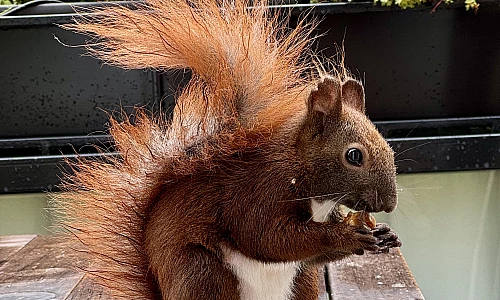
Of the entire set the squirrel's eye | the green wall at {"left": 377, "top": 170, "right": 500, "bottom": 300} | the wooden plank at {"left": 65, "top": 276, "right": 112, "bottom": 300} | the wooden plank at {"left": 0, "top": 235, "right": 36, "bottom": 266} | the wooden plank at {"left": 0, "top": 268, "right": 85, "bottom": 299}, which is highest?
the squirrel's eye

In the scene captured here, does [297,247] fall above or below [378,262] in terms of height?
above

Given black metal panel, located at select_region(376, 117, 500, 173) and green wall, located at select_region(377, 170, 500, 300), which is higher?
black metal panel, located at select_region(376, 117, 500, 173)

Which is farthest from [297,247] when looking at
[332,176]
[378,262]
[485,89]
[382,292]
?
[485,89]

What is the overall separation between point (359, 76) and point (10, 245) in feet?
2.67

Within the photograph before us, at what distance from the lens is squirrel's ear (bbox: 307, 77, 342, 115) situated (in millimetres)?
609

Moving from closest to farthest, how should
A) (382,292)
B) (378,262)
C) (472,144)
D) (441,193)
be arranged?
(382,292) → (378,262) → (472,144) → (441,193)

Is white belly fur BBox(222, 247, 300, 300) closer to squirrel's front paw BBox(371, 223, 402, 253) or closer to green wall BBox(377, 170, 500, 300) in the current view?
squirrel's front paw BBox(371, 223, 402, 253)

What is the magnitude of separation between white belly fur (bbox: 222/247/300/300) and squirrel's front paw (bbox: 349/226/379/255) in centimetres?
8

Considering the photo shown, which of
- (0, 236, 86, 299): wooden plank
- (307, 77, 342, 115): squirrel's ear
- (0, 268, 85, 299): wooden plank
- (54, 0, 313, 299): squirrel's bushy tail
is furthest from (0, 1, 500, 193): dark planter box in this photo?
(307, 77, 342, 115): squirrel's ear

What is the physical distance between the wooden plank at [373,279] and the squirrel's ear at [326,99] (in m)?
0.38

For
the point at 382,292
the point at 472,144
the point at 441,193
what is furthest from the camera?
the point at 441,193

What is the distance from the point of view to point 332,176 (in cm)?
60

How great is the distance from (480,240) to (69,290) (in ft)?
3.52

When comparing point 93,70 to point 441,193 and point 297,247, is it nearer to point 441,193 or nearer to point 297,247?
point 441,193
